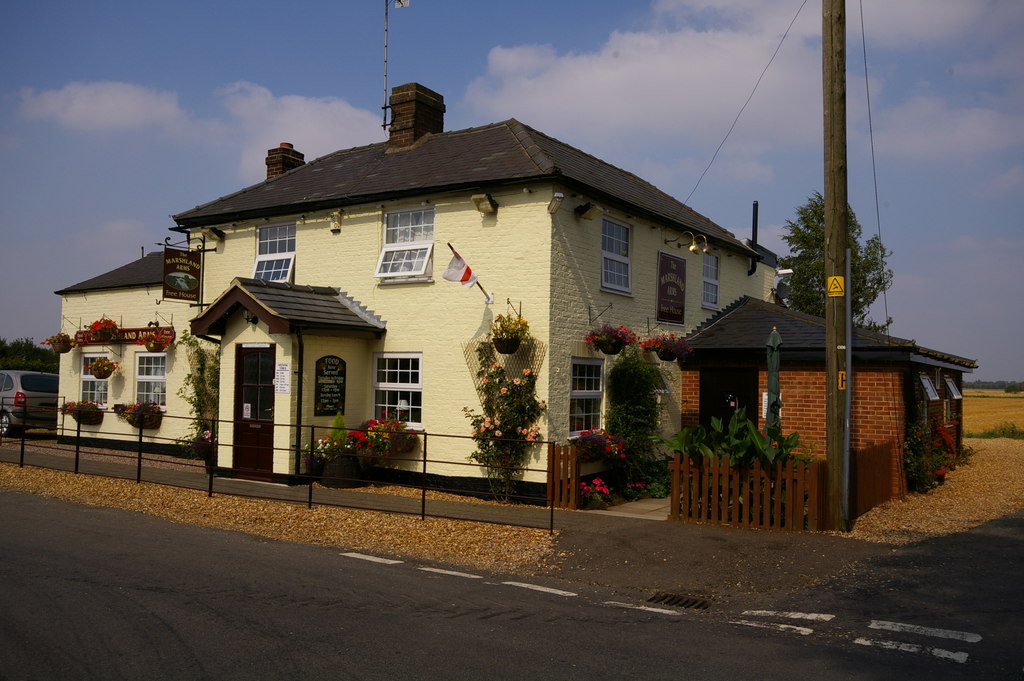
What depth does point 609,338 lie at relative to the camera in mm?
13508

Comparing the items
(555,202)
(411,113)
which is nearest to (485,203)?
(555,202)

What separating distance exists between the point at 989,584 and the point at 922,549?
1.54 m

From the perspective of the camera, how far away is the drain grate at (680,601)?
23.3 ft

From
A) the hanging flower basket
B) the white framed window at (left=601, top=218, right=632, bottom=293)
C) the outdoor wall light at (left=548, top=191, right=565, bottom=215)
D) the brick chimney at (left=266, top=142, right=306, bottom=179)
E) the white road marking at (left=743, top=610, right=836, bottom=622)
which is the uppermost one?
the brick chimney at (left=266, top=142, right=306, bottom=179)

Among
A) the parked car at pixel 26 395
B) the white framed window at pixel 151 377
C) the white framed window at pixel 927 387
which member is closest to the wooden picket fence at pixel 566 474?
the white framed window at pixel 927 387

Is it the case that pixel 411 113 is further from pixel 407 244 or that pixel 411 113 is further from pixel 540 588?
pixel 540 588

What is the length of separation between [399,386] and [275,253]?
446cm

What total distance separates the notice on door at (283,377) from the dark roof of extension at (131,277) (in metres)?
6.53

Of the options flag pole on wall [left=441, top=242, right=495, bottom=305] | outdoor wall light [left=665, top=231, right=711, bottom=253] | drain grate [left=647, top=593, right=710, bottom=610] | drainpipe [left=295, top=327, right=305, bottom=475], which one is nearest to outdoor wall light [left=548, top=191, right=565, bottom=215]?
flag pole on wall [left=441, top=242, right=495, bottom=305]

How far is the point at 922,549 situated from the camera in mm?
9312

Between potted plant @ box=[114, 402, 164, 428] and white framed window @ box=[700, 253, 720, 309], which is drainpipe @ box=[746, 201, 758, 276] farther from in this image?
potted plant @ box=[114, 402, 164, 428]

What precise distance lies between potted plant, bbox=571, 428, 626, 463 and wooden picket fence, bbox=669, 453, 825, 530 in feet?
6.48

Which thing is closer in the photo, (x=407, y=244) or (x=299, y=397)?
(x=299, y=397)

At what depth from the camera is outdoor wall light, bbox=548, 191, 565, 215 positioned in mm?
12547
